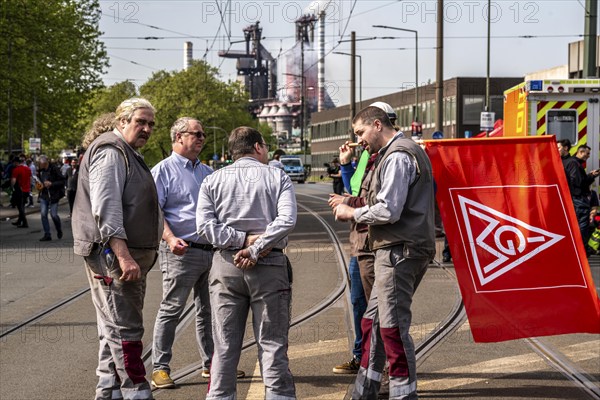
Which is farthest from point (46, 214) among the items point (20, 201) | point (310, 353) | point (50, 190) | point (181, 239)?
point (181, 239)

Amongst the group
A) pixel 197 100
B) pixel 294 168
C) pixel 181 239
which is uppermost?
pixel 197 100

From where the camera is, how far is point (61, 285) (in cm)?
1219

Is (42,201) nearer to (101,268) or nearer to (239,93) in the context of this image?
(101,268)

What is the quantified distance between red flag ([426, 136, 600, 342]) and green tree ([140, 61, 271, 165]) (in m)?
77.5

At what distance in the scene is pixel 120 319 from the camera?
213 inches

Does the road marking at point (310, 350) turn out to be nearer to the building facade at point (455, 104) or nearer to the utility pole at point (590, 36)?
the utility pole at point (590, 36)

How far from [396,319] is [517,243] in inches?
35.1

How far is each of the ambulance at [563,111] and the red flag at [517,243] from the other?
10135mm

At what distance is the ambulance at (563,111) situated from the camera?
51.9 ft

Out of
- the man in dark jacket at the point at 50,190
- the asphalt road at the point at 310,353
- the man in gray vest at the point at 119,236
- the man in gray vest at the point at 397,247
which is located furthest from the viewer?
the man in dark jacket at the point at 50,190

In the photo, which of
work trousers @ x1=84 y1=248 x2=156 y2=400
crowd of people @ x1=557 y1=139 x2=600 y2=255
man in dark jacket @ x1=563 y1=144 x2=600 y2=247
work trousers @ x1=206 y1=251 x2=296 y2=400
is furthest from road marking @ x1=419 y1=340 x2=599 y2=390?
man in dark jacket @ x1=563 y1=144 x2=600 y2=247

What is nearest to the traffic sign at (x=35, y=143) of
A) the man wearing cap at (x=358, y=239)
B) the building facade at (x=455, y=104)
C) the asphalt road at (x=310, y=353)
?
the building facade at (x=455, y=104)

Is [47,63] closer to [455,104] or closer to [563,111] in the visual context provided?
[563,111]

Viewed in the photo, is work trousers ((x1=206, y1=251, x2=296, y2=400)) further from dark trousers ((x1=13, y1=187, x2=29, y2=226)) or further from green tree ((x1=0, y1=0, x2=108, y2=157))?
green tree ((x1=0, y1=0, x2=108, y2=157))
